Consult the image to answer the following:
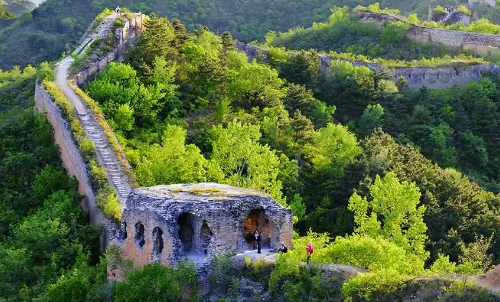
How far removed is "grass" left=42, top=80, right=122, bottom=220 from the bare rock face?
11.2 feet

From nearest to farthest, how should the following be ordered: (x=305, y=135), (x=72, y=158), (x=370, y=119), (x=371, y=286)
A: (x=371, y=286), (x=72, y=158), (x=305, y=135), (x=370, y=119)

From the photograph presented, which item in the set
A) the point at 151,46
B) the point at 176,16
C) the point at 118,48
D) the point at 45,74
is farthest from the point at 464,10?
the point at 45,74

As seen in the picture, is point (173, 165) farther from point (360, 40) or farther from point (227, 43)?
point (360, 40)

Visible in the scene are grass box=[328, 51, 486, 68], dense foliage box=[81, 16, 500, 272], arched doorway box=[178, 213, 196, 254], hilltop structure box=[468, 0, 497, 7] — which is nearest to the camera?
arched doorway box=[178, 213, 196, 254]

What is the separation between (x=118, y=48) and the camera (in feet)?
154

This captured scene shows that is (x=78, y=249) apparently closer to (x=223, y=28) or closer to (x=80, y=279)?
(x=80, y=279)

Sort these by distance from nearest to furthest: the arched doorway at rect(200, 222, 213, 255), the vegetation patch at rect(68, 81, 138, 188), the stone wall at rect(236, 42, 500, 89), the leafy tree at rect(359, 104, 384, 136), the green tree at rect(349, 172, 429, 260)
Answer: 1. the arched doorway at rect(200, 222, 213, 255)
2. the green tree at rect(349, 172, 429, 260)
3. the vegetation patch at rect(68, 81, 138, 188)
4. the leafy tree at rect(359, 104, 384, 136)
5. the stone wall at rect(236, 42, 500, 89)

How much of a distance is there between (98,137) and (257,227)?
39.1 feet

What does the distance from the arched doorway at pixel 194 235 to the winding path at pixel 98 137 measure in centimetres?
521

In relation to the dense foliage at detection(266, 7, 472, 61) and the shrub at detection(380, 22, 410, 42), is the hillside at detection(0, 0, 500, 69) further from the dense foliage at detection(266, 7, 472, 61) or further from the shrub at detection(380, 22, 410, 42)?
the shrub at detection(380, 22, 410, 42)

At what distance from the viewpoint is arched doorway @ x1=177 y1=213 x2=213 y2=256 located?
947 inches

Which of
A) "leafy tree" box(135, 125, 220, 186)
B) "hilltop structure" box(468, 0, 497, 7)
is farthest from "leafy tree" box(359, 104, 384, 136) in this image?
"hilltop structure" box(468, 0, 497, 7)

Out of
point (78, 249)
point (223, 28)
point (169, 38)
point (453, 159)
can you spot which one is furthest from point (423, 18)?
point (78, 249)

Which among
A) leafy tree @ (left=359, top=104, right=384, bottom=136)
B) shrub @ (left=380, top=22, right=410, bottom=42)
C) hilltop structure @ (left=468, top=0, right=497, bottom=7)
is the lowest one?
leafy tree @ (left=359, top=104, right=384, bottom=136)
